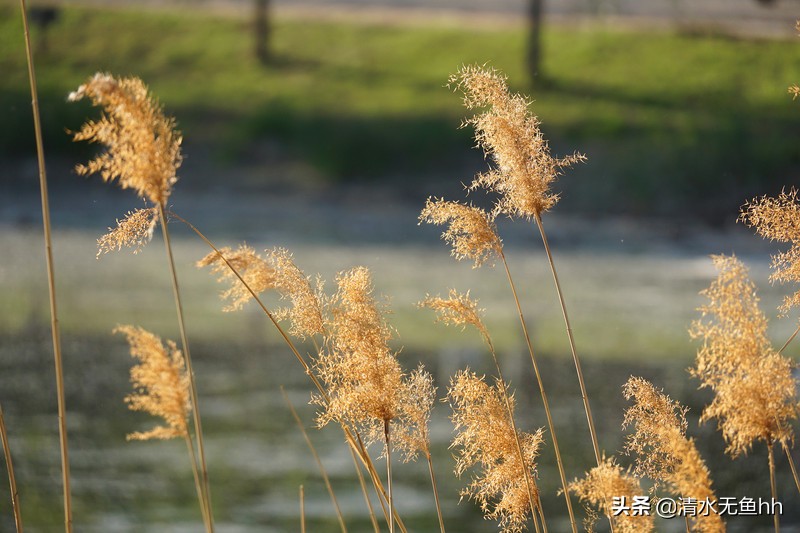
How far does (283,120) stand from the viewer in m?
14.9

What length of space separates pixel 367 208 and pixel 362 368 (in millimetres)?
11527

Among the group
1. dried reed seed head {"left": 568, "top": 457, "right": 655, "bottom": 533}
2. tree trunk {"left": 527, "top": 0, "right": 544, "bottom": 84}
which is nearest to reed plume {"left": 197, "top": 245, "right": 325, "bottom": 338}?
dried reed seed head {"left": 568, "top": 457, "right": 655, "bottom": 533}

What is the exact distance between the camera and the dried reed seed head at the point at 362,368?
5.69 ft

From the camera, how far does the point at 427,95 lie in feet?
51.3

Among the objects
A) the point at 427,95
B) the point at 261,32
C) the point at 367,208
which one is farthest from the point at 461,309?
the point at 261,32

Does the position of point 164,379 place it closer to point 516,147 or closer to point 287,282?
point 287,282

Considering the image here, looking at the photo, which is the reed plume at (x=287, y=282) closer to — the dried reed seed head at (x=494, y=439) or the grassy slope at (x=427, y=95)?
the dried reed seed head at (x=494, y=439)

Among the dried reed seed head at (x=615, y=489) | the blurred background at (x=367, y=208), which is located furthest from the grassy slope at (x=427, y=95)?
the dried reed seed head at (x=615, y=489)

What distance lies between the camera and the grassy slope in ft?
46.4

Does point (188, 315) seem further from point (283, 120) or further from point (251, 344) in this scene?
point (283, 120)

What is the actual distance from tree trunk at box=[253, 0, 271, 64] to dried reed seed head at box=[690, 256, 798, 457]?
1570cm

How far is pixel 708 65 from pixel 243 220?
7.65 metres

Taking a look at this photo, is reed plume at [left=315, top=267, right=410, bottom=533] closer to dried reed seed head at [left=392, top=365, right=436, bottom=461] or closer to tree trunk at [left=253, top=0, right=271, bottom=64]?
dried reed seed head at [left=392, top=365, right=436, bottom=461]

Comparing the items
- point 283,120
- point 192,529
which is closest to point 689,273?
point 283,120
